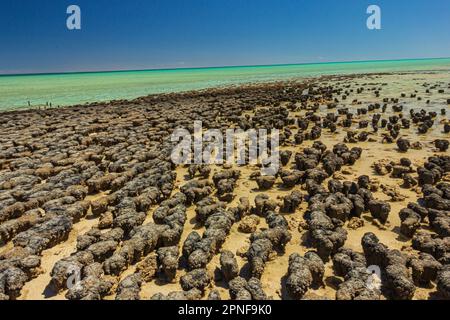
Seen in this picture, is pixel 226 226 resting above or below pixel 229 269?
above

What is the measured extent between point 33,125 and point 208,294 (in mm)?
28004

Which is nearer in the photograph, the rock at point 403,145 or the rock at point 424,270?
the rock at point 424,270

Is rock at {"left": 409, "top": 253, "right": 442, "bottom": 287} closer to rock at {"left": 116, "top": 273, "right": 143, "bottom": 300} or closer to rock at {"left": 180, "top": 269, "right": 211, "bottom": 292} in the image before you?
rock at {"left": 180, "top": 269, "right": 211, "bottom": 292}

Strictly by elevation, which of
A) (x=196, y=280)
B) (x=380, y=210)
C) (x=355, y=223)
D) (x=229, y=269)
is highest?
(x=380, y=210)

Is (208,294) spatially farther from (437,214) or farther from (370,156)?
(370,156)

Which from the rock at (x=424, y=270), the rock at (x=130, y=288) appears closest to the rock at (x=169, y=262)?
the rock at (x=130, y=288)

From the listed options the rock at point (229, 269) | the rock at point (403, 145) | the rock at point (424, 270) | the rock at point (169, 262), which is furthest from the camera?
the rock at point (403, 145)

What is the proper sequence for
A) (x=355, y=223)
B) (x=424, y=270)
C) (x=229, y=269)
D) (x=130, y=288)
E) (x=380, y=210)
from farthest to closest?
(x=380, y=210) → (x=355, y=223) → (x=229, y=269) → (x=424, y=270) → (x=130, y=288)

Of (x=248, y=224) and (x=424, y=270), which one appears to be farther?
(x=248, y=224)

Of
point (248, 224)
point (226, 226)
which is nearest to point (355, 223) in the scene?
point (248, 224)

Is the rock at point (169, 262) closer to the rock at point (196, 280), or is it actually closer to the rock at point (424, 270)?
the rock at point (196, 280)

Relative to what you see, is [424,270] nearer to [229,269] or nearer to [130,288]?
[229,269]

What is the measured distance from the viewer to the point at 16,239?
348 inches
